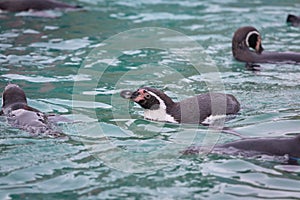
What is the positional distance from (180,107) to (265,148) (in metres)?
1.63

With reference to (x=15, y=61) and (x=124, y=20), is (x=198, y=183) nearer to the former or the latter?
(x=15, y=61)

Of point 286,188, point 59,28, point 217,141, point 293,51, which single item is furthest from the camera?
point 59,28

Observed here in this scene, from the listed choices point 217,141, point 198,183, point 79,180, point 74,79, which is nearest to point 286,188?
point 198,183

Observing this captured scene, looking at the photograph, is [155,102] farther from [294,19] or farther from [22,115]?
[294,19]

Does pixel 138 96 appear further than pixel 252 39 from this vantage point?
No

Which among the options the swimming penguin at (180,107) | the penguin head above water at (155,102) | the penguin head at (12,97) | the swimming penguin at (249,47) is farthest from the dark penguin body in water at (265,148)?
the swimming penguin at (249,47)

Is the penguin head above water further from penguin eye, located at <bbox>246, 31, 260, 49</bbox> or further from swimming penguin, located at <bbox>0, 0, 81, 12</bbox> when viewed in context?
swimming penguin, located at <bbox>0, 0, 81, 12</bbox>

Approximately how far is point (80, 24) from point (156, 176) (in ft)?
24.9

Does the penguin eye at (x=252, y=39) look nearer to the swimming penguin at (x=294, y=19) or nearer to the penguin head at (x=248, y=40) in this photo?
the penguin head at (x=248, y=40)

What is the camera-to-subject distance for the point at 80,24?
13766 mm

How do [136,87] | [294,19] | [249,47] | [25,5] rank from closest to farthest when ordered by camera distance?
[136,87] < [249,47] < [294,19] < [25,5]

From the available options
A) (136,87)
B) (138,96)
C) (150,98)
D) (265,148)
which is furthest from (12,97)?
(265,148)

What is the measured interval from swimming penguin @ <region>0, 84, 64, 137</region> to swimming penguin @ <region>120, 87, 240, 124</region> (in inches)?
41.2

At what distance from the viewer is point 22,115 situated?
26.2ft
